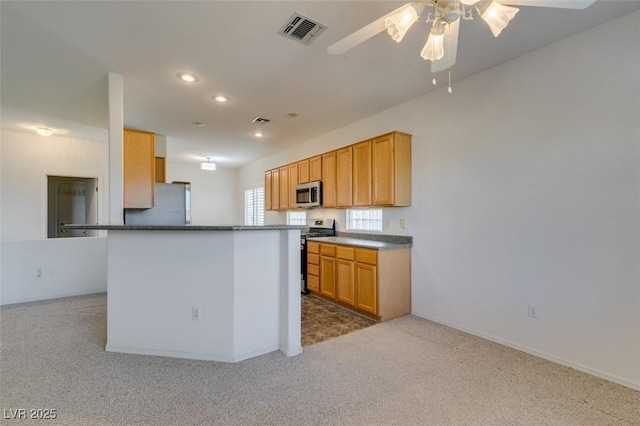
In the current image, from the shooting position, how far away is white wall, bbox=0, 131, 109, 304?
427cm

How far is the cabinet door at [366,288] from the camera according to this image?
11.5 feet

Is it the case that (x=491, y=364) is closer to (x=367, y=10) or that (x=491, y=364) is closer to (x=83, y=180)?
(x=367, y=10)

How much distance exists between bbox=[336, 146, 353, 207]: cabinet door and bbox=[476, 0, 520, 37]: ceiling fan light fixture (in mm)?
2686

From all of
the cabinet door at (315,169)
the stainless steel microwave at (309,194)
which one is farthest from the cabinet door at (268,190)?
the cabinet door at (315,169)

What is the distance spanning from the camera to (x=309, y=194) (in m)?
5.11

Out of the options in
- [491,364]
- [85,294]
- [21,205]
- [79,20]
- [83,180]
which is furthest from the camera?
[83,180]

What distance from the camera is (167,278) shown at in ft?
8.59

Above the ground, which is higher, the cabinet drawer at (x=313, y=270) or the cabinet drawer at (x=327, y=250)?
the cabinet drawer at (x=327, y=250)

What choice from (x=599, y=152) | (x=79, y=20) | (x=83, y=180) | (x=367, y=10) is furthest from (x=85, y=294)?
(x=599, y=152)

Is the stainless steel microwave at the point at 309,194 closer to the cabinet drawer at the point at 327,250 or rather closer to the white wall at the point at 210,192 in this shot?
the cabinet drawer at the point at 327,250

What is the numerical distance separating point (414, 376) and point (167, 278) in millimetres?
2219

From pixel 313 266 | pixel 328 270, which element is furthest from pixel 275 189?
pixel 328 270

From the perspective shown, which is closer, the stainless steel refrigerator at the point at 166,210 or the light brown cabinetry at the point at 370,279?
the light brown cabinetry at the point at 370,279

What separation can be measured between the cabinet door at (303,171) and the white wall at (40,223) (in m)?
3.45
